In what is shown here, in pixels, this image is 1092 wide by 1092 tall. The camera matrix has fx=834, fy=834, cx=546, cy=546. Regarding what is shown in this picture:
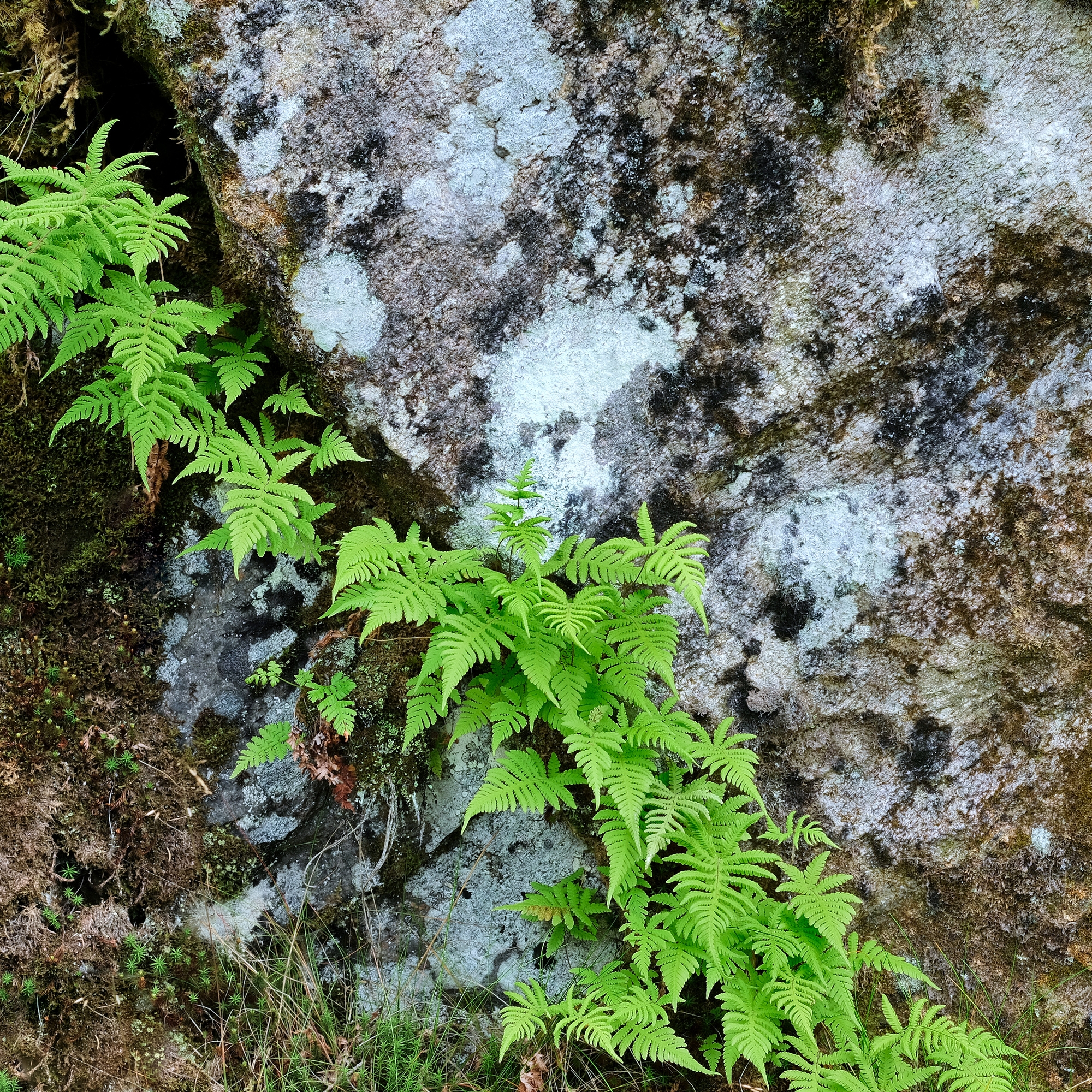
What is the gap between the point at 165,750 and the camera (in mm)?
4277

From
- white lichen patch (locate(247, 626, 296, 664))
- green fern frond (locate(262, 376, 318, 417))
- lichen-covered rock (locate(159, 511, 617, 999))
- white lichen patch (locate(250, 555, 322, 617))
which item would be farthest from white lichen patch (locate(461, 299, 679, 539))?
white lichen patch (locate(247, 626, 296, 664))

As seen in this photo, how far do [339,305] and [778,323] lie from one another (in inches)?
81.0

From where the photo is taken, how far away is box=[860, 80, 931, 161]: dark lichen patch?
3.70 meters

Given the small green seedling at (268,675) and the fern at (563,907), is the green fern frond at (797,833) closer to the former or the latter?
the fern at (563,907)

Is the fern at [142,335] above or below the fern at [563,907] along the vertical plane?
above

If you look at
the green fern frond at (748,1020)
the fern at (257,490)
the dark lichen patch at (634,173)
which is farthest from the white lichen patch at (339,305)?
the green fern frond at (748,1020)

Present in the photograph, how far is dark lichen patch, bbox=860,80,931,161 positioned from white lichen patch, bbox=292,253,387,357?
235cm

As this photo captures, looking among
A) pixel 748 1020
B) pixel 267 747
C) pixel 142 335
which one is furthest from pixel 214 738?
pixel 748 1020

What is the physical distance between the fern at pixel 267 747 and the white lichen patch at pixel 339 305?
189 cm

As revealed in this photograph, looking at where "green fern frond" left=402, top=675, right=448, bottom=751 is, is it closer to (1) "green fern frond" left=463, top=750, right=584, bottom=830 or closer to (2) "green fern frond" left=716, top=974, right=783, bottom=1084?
(1) "green fern frond" left=463, top=750, right=584, bottom=830

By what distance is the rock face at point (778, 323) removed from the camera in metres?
3.72

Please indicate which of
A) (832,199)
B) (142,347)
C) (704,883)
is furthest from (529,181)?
(704,883)

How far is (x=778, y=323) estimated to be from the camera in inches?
154

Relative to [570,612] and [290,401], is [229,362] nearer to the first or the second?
[290,401]
